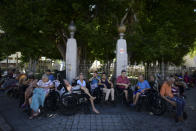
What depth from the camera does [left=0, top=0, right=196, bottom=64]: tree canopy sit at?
341 inches

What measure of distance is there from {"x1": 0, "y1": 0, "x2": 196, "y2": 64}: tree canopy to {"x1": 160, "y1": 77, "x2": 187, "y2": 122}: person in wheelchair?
14.7 feet

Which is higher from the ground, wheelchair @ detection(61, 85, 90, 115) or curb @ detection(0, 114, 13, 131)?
wheelchair @ detection(61, 85, 90, 115)

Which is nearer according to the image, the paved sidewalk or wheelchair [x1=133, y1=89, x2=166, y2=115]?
the paved sidewalk

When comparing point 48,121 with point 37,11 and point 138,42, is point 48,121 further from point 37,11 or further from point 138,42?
point 138,42

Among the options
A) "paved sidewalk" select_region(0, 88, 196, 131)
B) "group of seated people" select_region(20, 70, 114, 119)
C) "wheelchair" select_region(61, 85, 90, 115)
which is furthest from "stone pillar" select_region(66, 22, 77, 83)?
"paved sidewalk" select_region(0, 88, 196, 131)

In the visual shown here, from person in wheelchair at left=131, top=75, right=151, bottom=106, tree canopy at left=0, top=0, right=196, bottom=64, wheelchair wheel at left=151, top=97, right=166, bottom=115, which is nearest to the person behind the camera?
wheelchair wheel at left=151, top=97, right=166, bottom=115

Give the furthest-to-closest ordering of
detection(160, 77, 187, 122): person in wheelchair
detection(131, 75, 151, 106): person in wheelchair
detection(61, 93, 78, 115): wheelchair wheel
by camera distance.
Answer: detection(131, 75, 151, 106): person in wheelchair < detection(61, 93, 78, 115): wheelchair wheel < detection(160, 77, 187, 122): person in wheelchair

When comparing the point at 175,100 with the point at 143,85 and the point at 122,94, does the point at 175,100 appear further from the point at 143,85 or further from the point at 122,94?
the point at 122,94

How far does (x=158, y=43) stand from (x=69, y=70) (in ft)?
18.1

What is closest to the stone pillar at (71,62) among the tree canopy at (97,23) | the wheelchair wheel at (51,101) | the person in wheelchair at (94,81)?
the person in wheelchair at (94,81)

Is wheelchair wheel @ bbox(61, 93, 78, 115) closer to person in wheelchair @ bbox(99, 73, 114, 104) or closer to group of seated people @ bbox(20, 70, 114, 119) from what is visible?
group of seated people @ bbox(20, 70, 114, 119)

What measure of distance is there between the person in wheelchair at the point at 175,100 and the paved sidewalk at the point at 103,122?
0.63 feet

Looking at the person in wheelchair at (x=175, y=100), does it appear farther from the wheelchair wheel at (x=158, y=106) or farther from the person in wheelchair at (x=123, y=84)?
the person in wheelchair at (x=123, y=84)

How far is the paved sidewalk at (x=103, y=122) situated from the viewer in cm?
426
